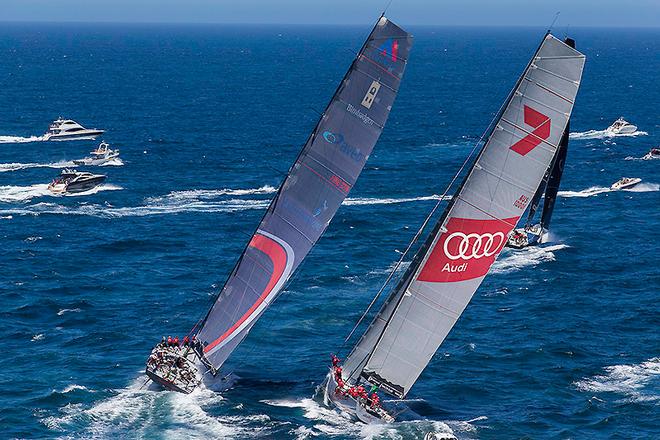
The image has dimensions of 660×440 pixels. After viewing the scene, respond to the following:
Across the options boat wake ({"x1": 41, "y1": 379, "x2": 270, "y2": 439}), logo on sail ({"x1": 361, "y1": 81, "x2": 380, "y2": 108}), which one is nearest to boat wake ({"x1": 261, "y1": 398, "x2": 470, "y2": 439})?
boat wake ({"x1": 41, "y1": 379, "x2": 270, "y2": 439})

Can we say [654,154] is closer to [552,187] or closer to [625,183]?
[625,183]

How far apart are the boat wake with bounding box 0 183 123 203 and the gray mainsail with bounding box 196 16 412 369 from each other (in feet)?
176

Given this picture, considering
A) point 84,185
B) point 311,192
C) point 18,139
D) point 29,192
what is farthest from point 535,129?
point 18,139

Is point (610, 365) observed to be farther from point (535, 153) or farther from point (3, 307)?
point (3, 307)

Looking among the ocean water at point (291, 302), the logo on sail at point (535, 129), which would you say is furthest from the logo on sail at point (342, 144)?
the ocean water at point (291, 302)

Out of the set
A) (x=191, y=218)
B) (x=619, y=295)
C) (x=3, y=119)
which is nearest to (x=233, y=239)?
(x=191, y=218)

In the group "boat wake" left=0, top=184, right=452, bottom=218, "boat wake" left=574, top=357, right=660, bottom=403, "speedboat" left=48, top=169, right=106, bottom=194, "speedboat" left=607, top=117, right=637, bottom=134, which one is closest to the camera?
"boat wake" left=574, top=357, right=660, bottom=403

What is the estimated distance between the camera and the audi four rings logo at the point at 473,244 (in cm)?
4900

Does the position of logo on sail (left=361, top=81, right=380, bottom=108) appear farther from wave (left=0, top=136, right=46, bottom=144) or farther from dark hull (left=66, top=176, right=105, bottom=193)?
wave (left=0, top=136, right=46, bottom=144)

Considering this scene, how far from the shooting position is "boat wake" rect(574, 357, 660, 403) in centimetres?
5638

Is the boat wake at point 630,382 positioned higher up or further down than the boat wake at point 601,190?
further down

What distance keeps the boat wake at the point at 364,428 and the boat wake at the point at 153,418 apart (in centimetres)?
241

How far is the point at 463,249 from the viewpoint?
49.2 metres

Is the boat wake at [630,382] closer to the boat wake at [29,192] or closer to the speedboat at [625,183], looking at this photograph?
the speedboat at [625,183]
